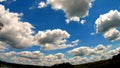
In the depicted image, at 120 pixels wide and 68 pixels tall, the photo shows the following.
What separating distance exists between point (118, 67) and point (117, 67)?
9.12ft

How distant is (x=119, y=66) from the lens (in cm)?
18275

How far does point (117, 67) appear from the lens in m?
183

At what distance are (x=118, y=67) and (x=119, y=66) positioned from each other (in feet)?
8.75

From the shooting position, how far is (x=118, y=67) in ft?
592

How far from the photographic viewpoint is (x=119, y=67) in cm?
17862

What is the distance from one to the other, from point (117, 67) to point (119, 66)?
1761 millimetres
